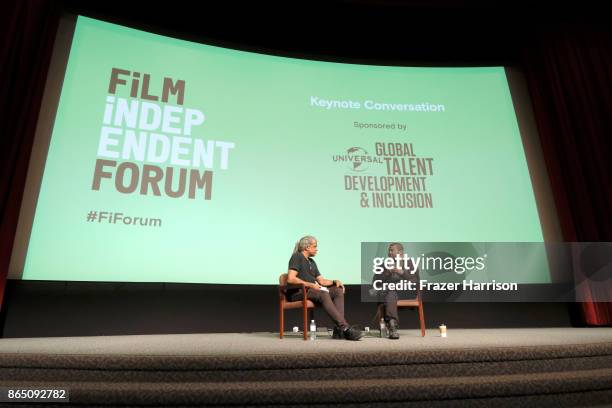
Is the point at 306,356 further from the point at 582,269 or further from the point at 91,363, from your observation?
the point at 582,269

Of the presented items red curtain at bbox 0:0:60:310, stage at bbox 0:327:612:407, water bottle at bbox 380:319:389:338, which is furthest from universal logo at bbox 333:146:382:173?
red curtain at bbox 0:0:60:310

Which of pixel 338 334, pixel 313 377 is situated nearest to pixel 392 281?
pixel 338 334

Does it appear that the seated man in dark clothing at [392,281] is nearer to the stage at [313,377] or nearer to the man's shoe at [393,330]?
the man's shoe at [393,330]

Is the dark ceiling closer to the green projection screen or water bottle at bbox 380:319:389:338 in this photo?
the green projection screen

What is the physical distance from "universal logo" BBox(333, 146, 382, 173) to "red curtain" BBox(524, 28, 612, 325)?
2.05 m

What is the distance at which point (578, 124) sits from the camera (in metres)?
4.34

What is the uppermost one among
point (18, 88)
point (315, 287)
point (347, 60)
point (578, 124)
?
point (347, 60)

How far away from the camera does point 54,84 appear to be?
3.48 meters

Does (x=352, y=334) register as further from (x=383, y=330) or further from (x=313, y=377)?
(x=313, y=377)

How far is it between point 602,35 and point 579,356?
4193 millimetres

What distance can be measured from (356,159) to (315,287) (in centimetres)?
158

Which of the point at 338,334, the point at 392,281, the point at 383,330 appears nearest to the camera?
the point at 338,334

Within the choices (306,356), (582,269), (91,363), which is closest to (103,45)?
(91,363)

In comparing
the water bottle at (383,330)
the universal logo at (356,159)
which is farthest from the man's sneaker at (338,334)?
the universal logo at (356,159)
